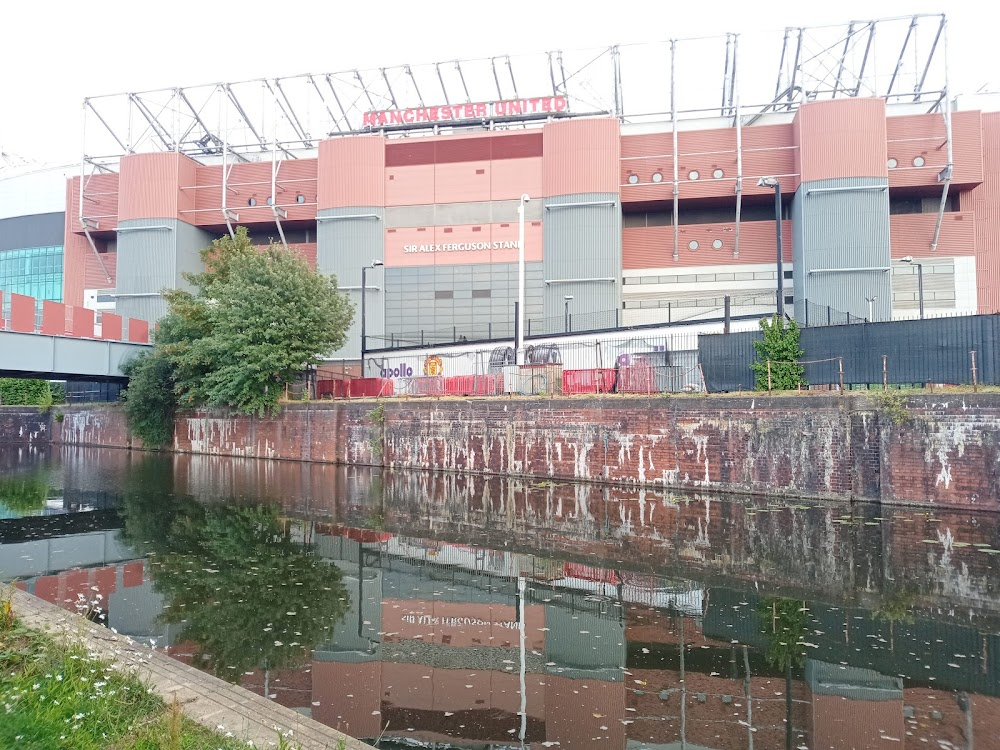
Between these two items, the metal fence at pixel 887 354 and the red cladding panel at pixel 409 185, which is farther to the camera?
the red cladding panel at pixel 409 185

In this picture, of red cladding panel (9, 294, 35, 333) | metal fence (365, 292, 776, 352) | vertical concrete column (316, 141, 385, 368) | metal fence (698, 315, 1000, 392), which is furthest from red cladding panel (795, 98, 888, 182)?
red cladding panel (9, 294, 35, 333)

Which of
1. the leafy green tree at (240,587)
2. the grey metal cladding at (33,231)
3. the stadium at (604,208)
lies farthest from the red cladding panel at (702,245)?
the grey metal cladding at (33,231)

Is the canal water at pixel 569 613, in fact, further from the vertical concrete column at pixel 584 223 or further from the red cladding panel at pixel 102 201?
the red cladding panel at pixel 102 201

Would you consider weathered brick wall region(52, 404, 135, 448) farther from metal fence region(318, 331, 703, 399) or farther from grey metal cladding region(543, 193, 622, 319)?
grey metal cladding region(543, 193, 622, 319)

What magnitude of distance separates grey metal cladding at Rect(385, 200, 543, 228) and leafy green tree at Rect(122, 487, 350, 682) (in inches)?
1347

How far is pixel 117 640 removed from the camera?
698 centimetres

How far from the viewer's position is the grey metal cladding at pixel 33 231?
205 ft

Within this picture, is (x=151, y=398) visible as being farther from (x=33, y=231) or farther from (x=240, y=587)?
(x=33, y=231)

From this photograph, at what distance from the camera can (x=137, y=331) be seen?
133 ft

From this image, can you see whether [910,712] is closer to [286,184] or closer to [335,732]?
[335,732]

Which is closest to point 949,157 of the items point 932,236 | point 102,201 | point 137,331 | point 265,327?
point 932,236

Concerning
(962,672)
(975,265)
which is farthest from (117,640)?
(975,265)

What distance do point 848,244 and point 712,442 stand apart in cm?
2669

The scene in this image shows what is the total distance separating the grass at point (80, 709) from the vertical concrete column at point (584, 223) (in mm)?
40328
